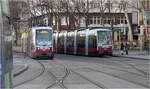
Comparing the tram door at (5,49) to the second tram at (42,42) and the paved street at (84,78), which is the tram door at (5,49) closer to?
the paved street at (84,78)

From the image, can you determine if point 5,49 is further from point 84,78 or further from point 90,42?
point 90,42

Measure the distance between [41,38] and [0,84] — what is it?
22863mm

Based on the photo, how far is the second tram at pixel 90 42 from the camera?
32.3 metres

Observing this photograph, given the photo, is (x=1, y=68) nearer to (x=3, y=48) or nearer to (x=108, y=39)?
(x=3, y=48)

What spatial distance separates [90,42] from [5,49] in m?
27.7

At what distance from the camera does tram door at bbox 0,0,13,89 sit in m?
5.30

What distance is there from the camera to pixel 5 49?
18.5 feet

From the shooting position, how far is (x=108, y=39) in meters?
32.6

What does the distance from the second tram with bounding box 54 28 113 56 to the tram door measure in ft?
86.4

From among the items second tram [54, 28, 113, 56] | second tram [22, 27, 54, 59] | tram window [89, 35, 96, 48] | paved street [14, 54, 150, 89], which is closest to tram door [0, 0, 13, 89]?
paved street [14, 54, 150, 89]

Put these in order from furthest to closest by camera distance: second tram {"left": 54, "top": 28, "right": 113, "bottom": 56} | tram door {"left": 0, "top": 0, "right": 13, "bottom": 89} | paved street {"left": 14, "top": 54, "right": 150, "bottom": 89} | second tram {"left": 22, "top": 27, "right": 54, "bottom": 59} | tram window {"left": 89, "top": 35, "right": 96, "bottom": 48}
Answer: tram window {"left": 89, "top": 35, "right": 96, "bottom": 48}
second tram {"left": 54, "top": 28, "right": 113, "bottom": 56}
second tram {"left": 22, "top": 27, "right": 54, "bottom": 59}
paved street {"left": 14, "top": 54, "right": 150, "bottom": 89}
tram door {"left": 0, "top": 0, "right": 13, "bottom": 89}

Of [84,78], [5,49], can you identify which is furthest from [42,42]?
[5,49]

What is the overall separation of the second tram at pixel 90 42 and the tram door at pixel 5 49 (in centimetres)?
2634

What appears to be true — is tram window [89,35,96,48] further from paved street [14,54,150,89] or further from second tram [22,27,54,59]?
paved street [14,54,150,89]
